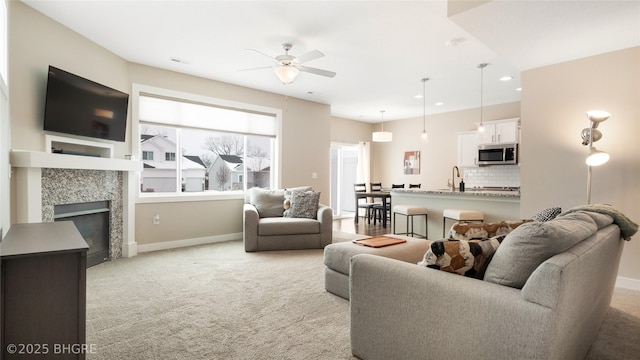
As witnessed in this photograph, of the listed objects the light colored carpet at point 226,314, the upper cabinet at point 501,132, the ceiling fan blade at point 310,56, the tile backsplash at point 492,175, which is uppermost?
the ceiling fan blade at point 310,56

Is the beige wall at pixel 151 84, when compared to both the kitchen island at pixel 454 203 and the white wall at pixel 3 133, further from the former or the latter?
the kitchen island at pixel 454 203

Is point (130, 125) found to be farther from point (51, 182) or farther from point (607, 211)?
point (607, 211)

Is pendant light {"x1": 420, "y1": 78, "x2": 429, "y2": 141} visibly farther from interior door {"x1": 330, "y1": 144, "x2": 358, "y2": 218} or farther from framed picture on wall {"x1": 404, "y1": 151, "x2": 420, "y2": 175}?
interior door {"x1": 330, "y1": 144, "x2": 358, "y2": 218}

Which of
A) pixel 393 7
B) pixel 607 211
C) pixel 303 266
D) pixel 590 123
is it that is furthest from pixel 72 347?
pixel 590 123

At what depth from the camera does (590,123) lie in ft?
11.1

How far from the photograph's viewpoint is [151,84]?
4.66 metres

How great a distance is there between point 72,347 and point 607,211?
123 inches

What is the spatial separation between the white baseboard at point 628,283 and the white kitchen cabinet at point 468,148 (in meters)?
4.12

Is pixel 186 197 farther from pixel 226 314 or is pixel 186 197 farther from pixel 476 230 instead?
pixel 476 230

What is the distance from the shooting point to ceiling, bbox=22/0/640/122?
8.56 feet

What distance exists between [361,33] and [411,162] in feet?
18.2

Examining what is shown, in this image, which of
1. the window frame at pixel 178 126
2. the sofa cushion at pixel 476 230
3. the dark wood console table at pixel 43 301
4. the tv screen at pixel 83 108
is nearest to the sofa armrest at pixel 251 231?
the window frame at pixel 178 126

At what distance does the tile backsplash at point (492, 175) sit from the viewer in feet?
22.5

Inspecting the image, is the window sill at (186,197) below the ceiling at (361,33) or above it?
below
